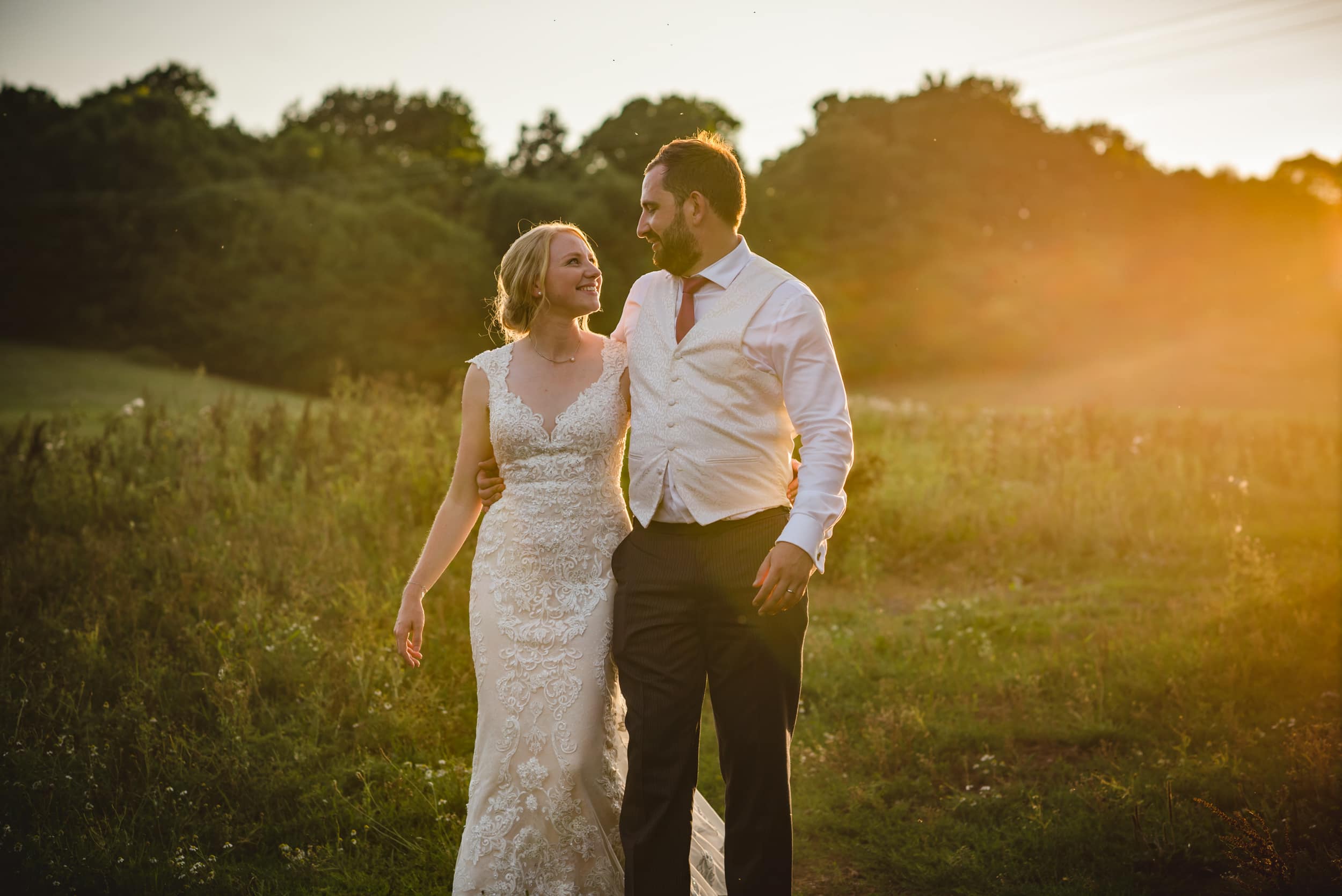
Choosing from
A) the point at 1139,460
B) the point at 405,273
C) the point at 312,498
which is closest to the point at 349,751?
the point at 312,498

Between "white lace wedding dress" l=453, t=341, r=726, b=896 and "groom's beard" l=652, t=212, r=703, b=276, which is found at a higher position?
"groom's beard" l=652, t=212, r=703, b=276

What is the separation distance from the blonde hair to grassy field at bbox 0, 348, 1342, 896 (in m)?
2.01

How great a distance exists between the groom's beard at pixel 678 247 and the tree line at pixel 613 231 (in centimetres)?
2340

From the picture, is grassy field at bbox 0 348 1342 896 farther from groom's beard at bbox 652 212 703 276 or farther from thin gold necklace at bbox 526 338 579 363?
groom's beard at bbox 652 212 703 276

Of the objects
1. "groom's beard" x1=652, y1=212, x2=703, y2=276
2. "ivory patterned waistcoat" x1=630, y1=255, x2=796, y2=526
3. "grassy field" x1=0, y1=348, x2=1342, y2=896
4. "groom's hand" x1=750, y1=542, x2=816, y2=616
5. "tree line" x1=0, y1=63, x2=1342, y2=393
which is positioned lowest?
"grassy field" x1=0, y1=348, x2=1342, y2=896

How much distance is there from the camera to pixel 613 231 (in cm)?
2953

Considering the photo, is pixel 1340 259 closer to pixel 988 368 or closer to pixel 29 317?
pixel 988 368

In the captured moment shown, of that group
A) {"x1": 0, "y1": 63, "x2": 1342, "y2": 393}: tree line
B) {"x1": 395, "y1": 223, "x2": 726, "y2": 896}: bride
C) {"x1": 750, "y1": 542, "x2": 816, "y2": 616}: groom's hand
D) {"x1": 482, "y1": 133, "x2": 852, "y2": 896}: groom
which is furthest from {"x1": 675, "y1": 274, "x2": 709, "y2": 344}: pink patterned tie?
{"x1": 0, "y1": 63, "x2": 1342, "y2": 393}: tree line

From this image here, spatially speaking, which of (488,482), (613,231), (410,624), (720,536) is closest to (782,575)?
(720,536)

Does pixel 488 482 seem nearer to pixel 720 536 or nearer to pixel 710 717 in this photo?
pixel 720 536

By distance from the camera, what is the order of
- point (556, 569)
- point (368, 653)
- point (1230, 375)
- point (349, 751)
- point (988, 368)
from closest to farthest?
point (556, 569) < point (349, 751) < point (368, 653) < point (1230, 375) < point (988, 368)

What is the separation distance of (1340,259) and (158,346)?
134ft

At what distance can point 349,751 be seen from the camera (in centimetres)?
456

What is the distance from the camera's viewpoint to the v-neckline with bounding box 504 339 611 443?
339 cm
